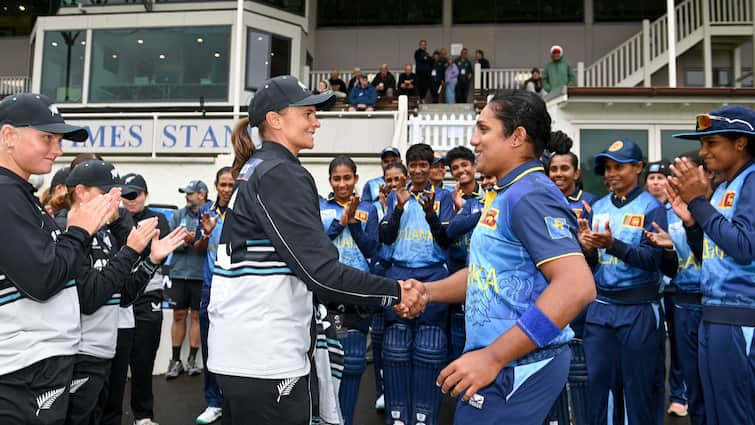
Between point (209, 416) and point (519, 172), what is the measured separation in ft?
13.1

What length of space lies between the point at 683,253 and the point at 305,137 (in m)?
3.62

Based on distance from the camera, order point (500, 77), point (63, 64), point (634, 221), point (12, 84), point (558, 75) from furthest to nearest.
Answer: point (12, 84) → point (63, 64) → point (500, 77) → point (558, 75) → point (634, 221)

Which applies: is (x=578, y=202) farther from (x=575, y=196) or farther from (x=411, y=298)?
(x=411, y=298)

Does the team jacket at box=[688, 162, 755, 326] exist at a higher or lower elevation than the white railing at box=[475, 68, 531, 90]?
lower

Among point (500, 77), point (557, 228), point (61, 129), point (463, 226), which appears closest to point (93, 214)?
point (61, 129)

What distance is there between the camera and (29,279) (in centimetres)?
210

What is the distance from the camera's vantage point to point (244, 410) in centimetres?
219

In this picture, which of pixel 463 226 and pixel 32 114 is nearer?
pixel 32 114

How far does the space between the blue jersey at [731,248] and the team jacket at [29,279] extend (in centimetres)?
290

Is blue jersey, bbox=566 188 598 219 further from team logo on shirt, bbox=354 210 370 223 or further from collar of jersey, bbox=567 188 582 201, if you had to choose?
team logo on shirt, bbox=354 210 370 223

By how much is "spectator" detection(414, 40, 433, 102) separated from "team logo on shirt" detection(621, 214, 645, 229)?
12021mm

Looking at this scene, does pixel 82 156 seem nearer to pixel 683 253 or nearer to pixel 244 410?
pixel 244 410

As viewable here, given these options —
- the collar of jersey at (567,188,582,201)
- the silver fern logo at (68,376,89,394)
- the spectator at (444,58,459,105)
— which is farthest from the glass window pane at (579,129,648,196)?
the silver fern logo at (68,376,89,394)

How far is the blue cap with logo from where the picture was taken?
2.80 m
